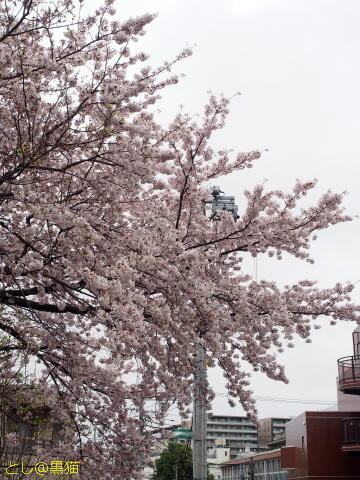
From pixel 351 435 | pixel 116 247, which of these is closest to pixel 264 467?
pixel 351 435

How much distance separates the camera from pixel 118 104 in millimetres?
5840

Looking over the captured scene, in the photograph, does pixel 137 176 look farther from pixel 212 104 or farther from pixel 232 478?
pixel 232 478

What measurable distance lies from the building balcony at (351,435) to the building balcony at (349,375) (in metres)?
1.00

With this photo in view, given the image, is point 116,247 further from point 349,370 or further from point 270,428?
point 270,428

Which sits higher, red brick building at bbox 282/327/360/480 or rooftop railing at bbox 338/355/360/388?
rooftop railing at bbox 338/355/360/388

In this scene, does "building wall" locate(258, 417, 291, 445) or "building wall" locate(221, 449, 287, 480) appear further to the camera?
"building wall" locate(258, 417, 291, 445)

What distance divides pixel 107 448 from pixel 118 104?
4.57 m

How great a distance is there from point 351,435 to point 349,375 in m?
1.93

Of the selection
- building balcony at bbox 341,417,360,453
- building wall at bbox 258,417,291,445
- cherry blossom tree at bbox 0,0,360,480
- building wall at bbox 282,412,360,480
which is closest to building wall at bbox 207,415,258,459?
building wall at bbox 258,417,291,445

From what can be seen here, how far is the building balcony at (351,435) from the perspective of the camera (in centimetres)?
1811

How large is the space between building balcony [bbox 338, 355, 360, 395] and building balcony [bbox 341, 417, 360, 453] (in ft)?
3.28

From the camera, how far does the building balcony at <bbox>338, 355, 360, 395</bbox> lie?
1820cm

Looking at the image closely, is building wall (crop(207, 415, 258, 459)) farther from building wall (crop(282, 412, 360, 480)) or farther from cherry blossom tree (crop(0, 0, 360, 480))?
cherry blossom tree (crop(0, 0, 360, 480))

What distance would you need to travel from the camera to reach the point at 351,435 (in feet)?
60.4
